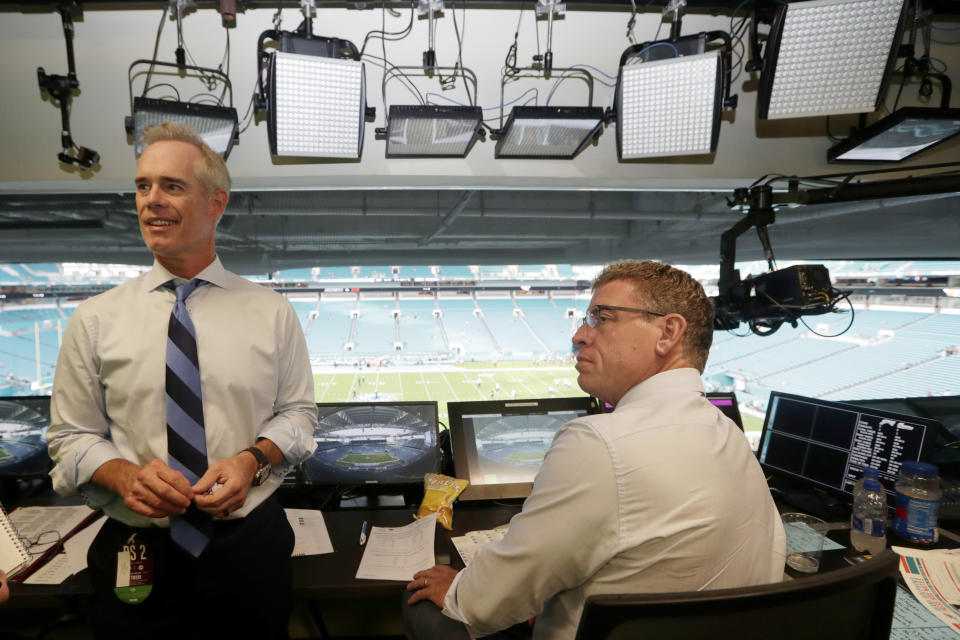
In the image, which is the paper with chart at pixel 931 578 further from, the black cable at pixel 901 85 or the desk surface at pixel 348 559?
the black cable at pixel 901 85

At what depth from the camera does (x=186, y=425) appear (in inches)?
40.8

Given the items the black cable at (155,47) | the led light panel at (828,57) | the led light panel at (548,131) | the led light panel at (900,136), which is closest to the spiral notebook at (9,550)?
the black cable at (155,47)

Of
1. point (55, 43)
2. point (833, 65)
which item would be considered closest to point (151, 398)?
point (55, 43)

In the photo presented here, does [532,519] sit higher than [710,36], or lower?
lower

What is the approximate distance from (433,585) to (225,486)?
58cm

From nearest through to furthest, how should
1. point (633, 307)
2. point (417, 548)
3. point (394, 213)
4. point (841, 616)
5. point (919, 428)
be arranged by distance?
point (841, 616) → point (633, 307) → point (417, 548) → point (919, 428) → point (394, 213)

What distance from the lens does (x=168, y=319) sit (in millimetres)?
1091

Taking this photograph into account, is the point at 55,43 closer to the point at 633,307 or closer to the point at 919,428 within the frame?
the point at 633,307

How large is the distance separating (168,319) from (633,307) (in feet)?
3.91

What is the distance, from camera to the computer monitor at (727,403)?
2119 mm

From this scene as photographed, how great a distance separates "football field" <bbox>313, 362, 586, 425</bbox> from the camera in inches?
416

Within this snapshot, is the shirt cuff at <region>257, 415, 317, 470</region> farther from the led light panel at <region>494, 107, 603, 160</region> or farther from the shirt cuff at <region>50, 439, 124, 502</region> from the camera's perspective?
the led light panel at <region>494, 107, 603, 160</region>

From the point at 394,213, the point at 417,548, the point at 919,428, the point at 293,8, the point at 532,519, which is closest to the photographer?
the point at 532,519

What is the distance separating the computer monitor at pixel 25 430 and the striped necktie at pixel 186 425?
158 centimetres
